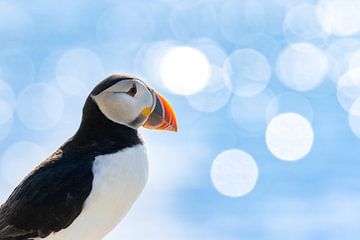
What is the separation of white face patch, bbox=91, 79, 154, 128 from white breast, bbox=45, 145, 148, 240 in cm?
29

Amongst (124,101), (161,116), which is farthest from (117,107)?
(161,116)

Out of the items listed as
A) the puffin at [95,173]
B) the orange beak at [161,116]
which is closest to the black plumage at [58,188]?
the puffin at [95,173]

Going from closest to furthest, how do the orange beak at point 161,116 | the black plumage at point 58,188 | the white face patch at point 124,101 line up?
the black plumage at point 58,188 → the white face patch at point 124,101 → the orange beak at point 161,116

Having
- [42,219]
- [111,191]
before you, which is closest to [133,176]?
[111,191]

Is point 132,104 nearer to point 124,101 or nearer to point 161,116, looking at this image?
point 124,101

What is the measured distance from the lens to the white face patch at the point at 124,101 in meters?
6.96

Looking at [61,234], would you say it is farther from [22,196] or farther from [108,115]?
[108,115]

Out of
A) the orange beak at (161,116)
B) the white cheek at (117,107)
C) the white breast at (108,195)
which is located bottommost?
the white breast at (108,195)

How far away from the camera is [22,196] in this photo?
6.66 m

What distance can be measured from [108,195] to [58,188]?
325mm

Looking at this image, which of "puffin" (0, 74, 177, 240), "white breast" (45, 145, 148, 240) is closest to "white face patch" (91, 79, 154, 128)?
"puffin" (0, 74, 177, 240)

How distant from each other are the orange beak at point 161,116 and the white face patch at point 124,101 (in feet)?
0.19

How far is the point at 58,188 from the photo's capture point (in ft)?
21.7

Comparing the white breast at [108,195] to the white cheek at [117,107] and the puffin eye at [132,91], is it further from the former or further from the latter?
the puffin eye at [132,91]
